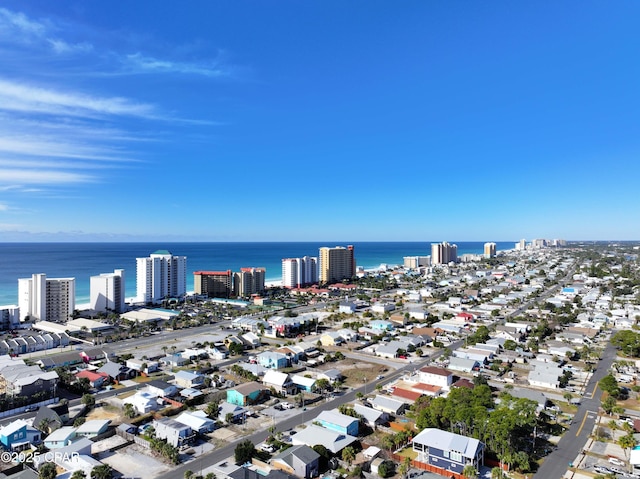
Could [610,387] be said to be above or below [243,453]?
below

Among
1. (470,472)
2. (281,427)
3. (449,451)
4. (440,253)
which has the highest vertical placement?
(440,253)

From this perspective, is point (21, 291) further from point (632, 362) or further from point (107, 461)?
point (632, 362)

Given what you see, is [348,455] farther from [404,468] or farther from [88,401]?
[88,401]

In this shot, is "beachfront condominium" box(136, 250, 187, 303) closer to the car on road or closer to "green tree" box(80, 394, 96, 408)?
"green tree" box(80, 394, 96, 408)

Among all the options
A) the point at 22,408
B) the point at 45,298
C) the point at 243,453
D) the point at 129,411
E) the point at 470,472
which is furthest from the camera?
the point at 45,298

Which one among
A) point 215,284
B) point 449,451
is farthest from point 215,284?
point 449,451

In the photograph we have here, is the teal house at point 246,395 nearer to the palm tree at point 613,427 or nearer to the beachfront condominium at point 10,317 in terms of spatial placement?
the palm tree at point 613,427
